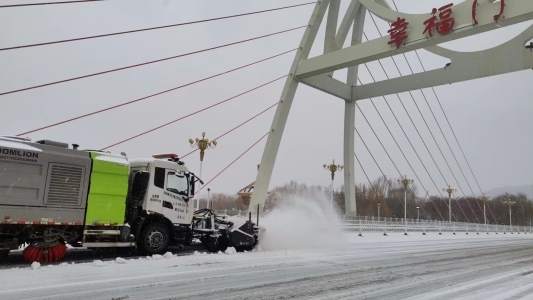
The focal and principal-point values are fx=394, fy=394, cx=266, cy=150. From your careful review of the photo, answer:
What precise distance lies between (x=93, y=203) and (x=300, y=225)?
7.19 meters

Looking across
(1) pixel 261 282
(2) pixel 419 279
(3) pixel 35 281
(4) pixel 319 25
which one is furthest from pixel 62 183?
(4) pixel 319 25

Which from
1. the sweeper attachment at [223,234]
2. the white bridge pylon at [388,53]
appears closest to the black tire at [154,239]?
the sweeper attachment at [223,234]

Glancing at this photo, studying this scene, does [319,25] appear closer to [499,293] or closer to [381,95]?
[381,95]

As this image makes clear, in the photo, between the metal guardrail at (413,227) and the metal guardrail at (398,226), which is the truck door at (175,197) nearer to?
the metal guardrail at (398,226)

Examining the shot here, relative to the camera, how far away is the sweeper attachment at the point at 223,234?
11.7 meters

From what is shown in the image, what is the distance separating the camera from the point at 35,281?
6.49 meters

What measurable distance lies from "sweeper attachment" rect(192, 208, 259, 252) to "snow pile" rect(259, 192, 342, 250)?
0.76 m

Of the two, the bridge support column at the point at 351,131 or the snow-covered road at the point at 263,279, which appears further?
the bridge support column at the point at 351,131

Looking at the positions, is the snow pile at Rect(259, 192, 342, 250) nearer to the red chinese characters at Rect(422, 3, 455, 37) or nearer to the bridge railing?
the red chinese characters at Rect(422, 3, 455, 37)

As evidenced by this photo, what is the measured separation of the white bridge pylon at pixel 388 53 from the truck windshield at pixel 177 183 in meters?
6.36

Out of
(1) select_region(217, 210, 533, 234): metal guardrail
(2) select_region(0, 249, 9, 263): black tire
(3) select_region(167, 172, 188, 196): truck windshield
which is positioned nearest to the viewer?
(2) select_region(0, 249, 9, 263): black tire

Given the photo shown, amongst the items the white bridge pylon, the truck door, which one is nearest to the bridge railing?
the white bridge pylon

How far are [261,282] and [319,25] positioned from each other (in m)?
14.9

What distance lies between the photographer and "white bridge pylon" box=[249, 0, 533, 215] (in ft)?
43.5
